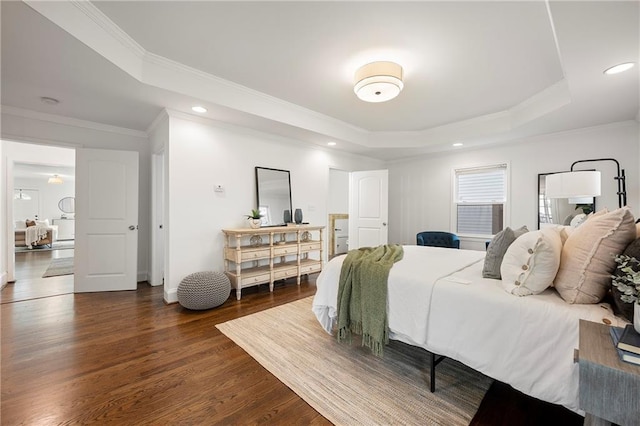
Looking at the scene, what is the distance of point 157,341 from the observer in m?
2.34

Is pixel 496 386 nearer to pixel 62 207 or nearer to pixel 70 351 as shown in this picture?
pixel 70 351

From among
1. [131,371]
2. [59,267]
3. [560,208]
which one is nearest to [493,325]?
[131,371]

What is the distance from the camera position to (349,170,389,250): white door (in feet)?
17.5

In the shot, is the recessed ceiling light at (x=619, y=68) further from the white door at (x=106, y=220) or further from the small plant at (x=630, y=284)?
the white door at (x=106, y=220)

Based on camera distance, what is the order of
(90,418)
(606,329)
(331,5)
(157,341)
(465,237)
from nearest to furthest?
(606,329), (90,418), (331,5), (157,341), (465,237)

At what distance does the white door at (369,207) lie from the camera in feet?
17.5

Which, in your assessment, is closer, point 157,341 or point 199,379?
point 199,379

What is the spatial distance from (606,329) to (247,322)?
2645mm

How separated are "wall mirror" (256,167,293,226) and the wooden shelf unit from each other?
0.28 metres

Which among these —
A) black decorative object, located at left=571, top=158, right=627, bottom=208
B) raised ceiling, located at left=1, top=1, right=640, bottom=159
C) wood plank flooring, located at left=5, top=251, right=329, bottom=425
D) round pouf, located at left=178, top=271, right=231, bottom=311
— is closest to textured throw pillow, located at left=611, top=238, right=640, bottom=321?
raised ceiling, located at left=1, top=1, right=640, bottom=159

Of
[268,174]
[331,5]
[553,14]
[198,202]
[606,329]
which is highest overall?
[331,5]

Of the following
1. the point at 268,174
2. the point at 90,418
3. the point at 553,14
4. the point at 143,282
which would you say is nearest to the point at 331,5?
the point at 553,14

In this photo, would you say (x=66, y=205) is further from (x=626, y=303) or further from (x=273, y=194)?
(x=626, y=303)

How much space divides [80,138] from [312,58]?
367cm
